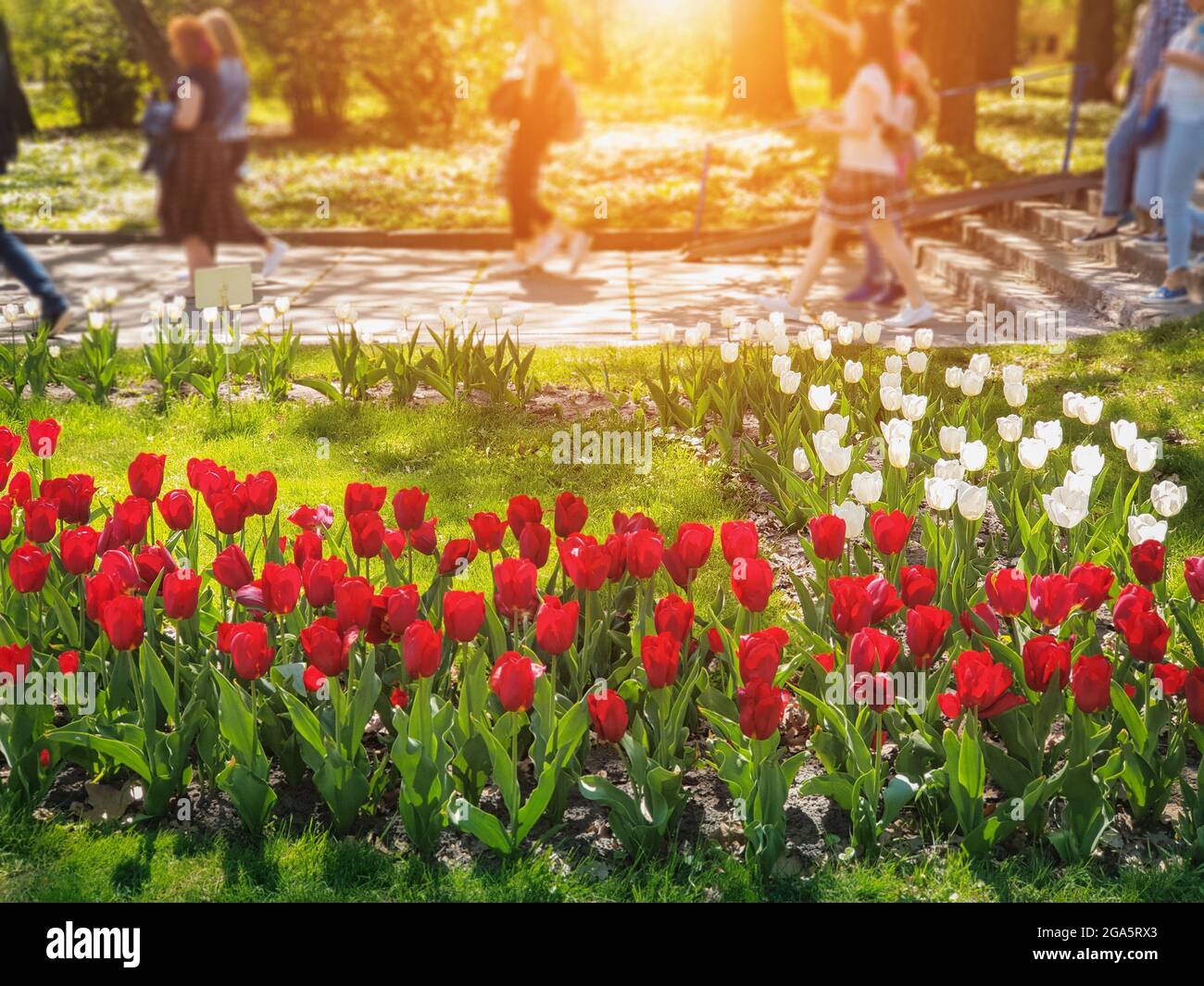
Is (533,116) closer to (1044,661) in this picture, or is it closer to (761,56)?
(1044,661)

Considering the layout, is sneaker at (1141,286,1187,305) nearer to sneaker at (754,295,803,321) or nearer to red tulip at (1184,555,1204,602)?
sneaker at (754,295,803,321)

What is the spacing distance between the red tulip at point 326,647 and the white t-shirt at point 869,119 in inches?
246

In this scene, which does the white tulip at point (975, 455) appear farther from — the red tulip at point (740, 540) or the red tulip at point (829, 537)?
the red tulip at point (740, 540)

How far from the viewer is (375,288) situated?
35.3 feet

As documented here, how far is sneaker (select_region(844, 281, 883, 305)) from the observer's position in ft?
32.4

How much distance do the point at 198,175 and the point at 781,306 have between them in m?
4.00

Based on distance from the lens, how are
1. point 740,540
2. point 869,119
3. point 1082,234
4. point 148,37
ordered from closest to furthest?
point 740,540, point 869,119, point 1082,234, point 148,37

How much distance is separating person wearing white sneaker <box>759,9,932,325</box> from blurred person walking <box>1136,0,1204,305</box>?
53.1 inches

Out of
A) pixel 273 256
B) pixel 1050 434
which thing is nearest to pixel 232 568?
pixel 1050 434

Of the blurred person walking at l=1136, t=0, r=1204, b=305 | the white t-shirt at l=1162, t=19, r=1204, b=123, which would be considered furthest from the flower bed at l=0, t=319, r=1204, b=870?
the white t-shirt at l=1162, t=19, r=1204, b=123

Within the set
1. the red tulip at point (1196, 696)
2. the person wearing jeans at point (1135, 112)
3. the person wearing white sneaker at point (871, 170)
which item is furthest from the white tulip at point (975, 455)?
the person wearing jeans at point (1135, 112)

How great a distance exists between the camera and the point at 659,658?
3.08 m

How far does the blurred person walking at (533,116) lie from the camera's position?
10617 millimetres
